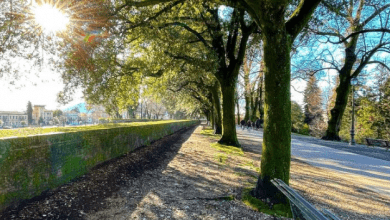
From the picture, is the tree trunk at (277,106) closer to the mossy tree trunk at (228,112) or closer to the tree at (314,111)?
the mossy tree trunk at (228,112)

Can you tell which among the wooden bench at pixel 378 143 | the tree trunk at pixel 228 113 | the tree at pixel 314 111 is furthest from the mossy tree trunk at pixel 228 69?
the tree at pixel 314 111

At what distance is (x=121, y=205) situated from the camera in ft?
13.5

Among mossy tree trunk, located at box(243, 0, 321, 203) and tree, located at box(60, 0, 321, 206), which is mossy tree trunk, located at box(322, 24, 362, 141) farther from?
mossy tree trunk, located at box(243, 0, 321, 203)

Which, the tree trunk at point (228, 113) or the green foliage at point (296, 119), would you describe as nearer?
the tree trunk at point (228, 113)

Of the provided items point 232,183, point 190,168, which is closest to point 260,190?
point 232,183

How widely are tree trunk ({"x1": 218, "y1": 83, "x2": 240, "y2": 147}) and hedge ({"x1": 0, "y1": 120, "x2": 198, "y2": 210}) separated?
268 inches

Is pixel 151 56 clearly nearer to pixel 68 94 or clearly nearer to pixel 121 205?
pixel 68 94

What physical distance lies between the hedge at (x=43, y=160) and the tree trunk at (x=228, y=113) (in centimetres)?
680

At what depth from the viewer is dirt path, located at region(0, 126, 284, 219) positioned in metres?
3.73

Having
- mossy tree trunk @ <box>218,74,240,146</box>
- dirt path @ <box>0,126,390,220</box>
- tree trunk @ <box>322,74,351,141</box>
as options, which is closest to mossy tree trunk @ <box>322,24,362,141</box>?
tree trunk @ <box>322,74,351,141</box>

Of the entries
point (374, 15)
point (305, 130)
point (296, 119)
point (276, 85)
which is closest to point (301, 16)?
point (276, 85)

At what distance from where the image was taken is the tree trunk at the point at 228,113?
12016 millimetres

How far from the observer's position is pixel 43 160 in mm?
4516

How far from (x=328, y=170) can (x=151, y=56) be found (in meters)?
9.58
